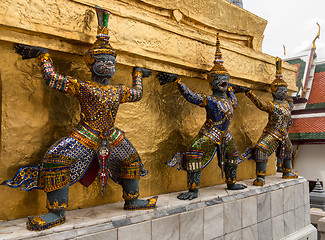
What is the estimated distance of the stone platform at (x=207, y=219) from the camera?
8.00 feet

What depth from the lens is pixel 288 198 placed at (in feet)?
15.2

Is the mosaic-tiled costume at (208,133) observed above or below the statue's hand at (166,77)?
below

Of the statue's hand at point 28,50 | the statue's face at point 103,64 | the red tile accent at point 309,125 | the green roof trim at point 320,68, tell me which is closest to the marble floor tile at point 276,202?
the statue's face at point 103,64

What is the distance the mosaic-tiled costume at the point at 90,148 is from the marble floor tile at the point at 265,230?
72.8 inches

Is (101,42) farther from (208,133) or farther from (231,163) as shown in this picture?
(231,163)

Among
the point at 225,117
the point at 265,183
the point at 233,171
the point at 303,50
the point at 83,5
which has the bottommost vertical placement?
the point at 265,183

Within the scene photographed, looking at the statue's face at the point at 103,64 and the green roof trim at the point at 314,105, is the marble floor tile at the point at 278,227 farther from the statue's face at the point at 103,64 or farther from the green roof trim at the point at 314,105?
the green roof trim at the point at 314,105

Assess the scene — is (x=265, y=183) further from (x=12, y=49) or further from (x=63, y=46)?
(x=12, y=49)

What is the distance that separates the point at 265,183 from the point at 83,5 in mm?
3442

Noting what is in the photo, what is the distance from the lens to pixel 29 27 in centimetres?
247

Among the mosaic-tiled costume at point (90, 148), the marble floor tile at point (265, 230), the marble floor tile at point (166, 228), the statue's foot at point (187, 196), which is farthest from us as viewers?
the marble floor tile at point (265, 230)

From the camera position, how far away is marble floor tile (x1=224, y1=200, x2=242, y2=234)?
3589 mm

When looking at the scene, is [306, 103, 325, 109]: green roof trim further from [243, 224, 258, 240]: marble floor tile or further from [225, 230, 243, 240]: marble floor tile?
[225, 230, 243, 240]: marble floor tile

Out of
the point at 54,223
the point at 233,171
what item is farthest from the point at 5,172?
the point at 233,171
